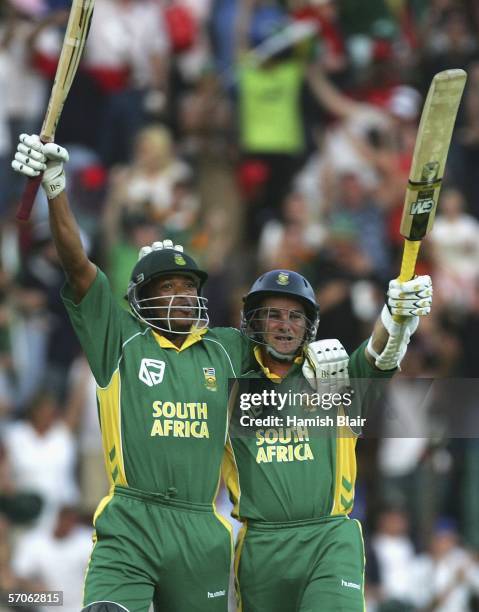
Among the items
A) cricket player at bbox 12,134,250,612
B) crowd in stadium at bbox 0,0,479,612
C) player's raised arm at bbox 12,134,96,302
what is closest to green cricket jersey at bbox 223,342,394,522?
cricket player at bbox 12,134,250,612

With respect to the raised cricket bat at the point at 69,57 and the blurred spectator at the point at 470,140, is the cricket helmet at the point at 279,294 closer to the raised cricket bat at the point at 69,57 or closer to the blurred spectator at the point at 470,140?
the raised cricket bat at the point at 69,57

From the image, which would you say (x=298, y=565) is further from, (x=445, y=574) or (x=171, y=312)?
(x=445, y=574)

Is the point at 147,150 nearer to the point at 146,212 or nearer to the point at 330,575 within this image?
the point at 146,212

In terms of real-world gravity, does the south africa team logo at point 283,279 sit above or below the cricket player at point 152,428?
above

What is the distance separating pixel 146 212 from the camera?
1303cm

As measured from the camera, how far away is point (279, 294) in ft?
26.1

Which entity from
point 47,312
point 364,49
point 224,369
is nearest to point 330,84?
point 364,49

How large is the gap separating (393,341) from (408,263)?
399 mm

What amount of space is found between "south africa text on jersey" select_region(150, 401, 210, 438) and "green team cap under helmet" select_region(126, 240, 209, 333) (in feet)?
1.42

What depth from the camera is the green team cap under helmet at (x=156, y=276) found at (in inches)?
308

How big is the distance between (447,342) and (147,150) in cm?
312

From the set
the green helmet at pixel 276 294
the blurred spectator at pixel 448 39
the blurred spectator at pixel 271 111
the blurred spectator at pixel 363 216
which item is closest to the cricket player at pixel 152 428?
the green helmet at pixel 276 294

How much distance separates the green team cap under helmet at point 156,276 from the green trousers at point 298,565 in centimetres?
114

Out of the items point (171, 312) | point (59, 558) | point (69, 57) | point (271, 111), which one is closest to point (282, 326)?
point (171, 312)
